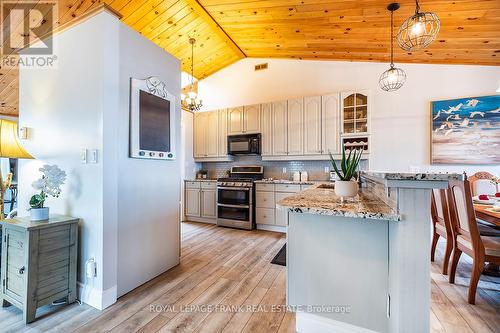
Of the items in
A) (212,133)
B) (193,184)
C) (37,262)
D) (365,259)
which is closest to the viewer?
(365,259)

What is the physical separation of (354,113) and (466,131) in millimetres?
1600

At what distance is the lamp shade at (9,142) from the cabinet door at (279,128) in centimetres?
354

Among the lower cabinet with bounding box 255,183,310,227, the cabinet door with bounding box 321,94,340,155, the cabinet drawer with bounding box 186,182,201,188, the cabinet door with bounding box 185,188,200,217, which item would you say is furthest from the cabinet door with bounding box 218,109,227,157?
the cabinet door with bounding box 321,94,340,155

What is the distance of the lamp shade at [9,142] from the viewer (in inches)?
81.1

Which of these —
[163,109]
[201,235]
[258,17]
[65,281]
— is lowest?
[201,235]

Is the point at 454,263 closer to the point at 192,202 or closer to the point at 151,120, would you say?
the point at 151,120

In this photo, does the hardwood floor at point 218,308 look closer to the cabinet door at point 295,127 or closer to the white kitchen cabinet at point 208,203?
the white kitchen cabinet at point 208,203

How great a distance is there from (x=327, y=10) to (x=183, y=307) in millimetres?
3664

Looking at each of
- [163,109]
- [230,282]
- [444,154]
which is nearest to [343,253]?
[230,282]

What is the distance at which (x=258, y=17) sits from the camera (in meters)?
3.33

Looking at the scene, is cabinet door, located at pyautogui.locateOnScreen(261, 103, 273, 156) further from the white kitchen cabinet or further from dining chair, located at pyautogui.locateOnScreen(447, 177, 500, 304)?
dining chair, located at pyautogui.locateOnScreen(447, 177, 500, 304)

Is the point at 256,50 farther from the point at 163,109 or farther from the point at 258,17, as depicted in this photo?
the point at 163,109

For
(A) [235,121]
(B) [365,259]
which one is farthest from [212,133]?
(B) [365,259]

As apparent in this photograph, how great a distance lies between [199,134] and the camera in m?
5.21
